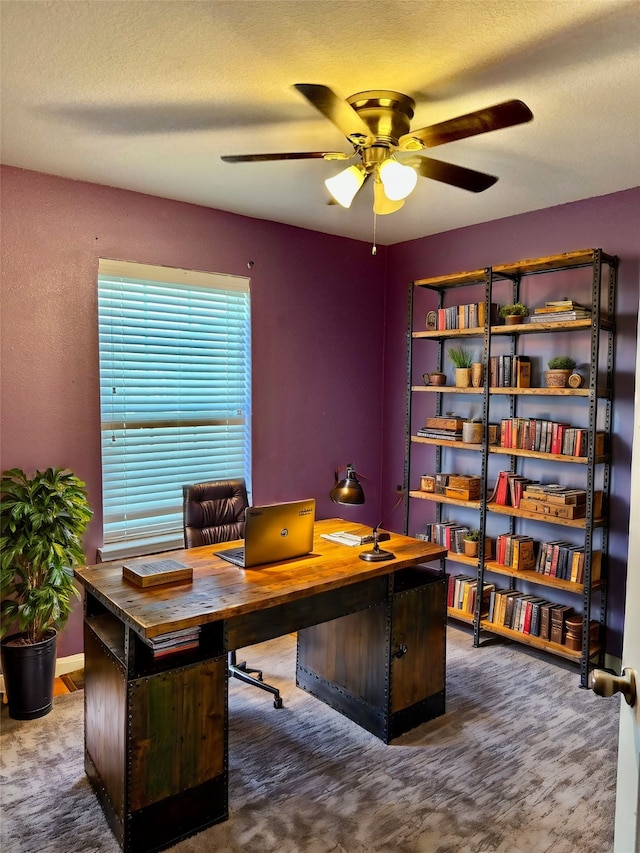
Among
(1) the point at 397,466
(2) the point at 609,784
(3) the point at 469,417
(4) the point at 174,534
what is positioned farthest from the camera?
(1) the point at 397,466

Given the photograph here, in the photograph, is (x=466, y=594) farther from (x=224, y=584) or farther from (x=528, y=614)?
(x=224, y=584)

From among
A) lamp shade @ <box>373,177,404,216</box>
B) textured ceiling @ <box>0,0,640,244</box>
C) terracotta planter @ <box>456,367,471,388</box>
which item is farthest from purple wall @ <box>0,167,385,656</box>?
lamp shade @ <box>373,177,404,216</box>

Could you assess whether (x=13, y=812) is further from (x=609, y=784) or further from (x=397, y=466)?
(x=397, y=466)

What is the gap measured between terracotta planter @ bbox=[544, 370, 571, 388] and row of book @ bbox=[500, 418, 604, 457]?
0.22m

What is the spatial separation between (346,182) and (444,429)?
2.22 m

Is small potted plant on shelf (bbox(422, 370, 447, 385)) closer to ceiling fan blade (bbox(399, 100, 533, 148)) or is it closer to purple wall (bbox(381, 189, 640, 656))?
purple wall (bbox(381, 189, 640, 656))

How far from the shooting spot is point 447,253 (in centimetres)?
436

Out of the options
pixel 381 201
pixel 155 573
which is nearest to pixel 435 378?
pixel 381 201

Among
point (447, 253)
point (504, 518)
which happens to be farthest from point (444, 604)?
point (447, 253)

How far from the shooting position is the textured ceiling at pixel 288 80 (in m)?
1.78

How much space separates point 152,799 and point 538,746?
1684mm

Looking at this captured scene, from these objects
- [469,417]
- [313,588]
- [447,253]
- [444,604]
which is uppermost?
[447,253]

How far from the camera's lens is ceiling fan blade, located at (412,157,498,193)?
7.30ft

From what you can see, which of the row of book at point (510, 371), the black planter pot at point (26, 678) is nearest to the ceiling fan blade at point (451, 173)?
the row of book at point (510, 371)
